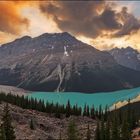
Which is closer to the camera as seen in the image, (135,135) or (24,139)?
(24,139)

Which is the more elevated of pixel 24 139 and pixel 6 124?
pixel 6 124

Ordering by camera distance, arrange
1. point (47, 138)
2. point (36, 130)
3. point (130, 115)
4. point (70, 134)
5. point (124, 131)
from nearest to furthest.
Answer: point (70, 134) → point (124, 131) → point (47, 138) → point (36, 130) → point (130, 115)

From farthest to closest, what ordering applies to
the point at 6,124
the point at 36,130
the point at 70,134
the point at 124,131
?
the point at 36,130
the point at 124,131
the point at 6,124
the point at 70,134

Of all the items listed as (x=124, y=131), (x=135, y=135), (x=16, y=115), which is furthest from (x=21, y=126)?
(x=124, y=131)

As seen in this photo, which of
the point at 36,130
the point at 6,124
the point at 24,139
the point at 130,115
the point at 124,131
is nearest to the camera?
the point at 6,124

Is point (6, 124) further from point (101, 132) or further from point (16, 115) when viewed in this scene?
point (16, 115)

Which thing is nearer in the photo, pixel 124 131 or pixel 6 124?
pixel 6 124

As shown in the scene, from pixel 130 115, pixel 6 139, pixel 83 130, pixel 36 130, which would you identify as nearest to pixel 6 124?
pixel 6 139

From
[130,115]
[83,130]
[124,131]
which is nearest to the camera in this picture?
[124,131]

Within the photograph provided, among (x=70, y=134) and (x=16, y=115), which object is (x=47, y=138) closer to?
(x=16, y=115)
